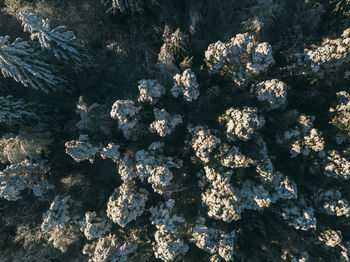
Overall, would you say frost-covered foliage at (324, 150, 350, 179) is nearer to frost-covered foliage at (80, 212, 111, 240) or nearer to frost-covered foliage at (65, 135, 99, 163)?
frost-covered foliage at (80, 212, 111, 240)

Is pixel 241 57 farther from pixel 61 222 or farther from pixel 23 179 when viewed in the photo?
pixel 23 179

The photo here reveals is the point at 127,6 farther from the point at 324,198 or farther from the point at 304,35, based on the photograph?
the point at 324,198

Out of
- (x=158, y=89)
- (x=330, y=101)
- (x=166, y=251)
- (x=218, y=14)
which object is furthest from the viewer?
(x=218, y=14)

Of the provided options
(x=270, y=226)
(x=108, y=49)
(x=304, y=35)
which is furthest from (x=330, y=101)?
(x=108, y=49)

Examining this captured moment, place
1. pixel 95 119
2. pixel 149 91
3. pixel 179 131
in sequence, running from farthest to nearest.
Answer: pixel 179 131 → pixel 95 119 → pixel 149 91

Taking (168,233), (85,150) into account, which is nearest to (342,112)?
(168,233)

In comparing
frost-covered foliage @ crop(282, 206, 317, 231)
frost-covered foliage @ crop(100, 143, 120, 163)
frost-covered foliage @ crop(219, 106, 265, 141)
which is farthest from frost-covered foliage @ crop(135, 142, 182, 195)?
frost-covered foliage @ crop(282, 206, 317, 231)
